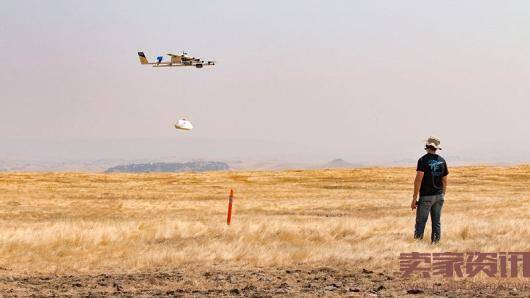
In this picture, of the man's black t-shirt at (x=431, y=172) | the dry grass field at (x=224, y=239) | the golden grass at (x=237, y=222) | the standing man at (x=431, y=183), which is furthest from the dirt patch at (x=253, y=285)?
the man's black t-shirt at (x=431, y=172)

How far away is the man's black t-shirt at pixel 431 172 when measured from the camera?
13.9 metres

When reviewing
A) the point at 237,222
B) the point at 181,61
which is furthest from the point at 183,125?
the point at 237,222

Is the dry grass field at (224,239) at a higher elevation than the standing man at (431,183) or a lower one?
lower

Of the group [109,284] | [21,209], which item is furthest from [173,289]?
[21,209]

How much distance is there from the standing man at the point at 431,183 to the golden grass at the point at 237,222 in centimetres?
63

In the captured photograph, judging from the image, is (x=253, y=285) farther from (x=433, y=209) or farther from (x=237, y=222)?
(x=237, y=222)

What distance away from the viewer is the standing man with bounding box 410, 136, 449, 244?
45.5 feet

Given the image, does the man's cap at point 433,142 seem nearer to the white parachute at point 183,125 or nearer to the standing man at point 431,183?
the standing man at point 431,183

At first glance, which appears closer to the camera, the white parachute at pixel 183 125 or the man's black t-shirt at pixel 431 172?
the man's black t-shirt at pixel 431 172

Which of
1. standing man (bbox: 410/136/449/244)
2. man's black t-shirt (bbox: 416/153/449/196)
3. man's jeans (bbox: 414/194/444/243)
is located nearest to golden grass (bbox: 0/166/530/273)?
man's jeans (bbox: 414/194/444/243)

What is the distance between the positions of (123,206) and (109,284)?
78.5 ft

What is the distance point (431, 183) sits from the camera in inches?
552

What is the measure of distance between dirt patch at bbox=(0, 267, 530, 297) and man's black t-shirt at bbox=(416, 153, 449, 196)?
3.37 m

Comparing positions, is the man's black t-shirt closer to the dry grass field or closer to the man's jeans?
the man's jeans
